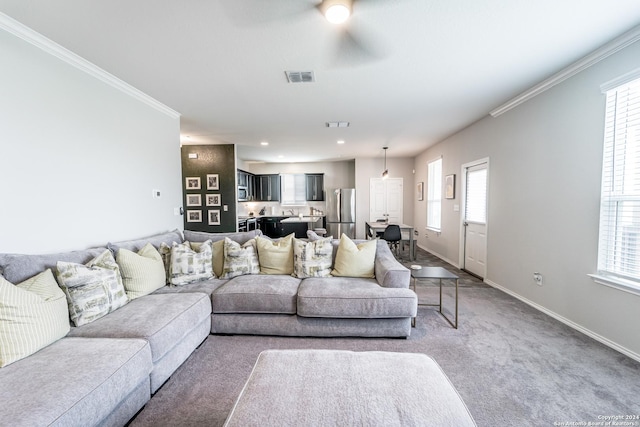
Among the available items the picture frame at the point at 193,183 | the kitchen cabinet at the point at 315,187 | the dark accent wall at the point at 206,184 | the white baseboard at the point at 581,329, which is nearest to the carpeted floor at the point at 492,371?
the white baseboard at the point at 581,329

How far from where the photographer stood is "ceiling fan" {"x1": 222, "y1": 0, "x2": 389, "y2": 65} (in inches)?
63.4

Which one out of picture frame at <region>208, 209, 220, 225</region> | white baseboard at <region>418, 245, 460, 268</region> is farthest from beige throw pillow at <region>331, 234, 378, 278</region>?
picture frame at <region>208, 209, 220, 225</region>

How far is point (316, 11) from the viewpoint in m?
1.71

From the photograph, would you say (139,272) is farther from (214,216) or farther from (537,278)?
(537,278)

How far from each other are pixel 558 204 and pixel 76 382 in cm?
417

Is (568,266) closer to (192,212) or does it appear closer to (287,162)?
(192,212)

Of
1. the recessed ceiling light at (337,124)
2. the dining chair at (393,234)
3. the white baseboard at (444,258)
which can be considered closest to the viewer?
the recessed ceiling light at (337,124)

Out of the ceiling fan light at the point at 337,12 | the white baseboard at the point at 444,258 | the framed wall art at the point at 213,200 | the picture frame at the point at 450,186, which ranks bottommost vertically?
the white baseboard at the point at 444,258

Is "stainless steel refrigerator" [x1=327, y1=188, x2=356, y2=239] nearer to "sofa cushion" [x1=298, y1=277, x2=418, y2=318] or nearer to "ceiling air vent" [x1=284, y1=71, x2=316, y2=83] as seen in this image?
"ceiling air vent" [x1=284, y1=71, x2=316, y2=83]

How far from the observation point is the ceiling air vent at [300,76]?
2.54 metres

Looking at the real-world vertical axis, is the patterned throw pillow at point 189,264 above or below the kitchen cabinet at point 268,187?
below

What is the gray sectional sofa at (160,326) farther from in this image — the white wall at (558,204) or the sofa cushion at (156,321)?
the white wall at (558,204)

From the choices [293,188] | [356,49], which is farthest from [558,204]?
[293,188]

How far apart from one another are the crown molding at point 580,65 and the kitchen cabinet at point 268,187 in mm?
6182
